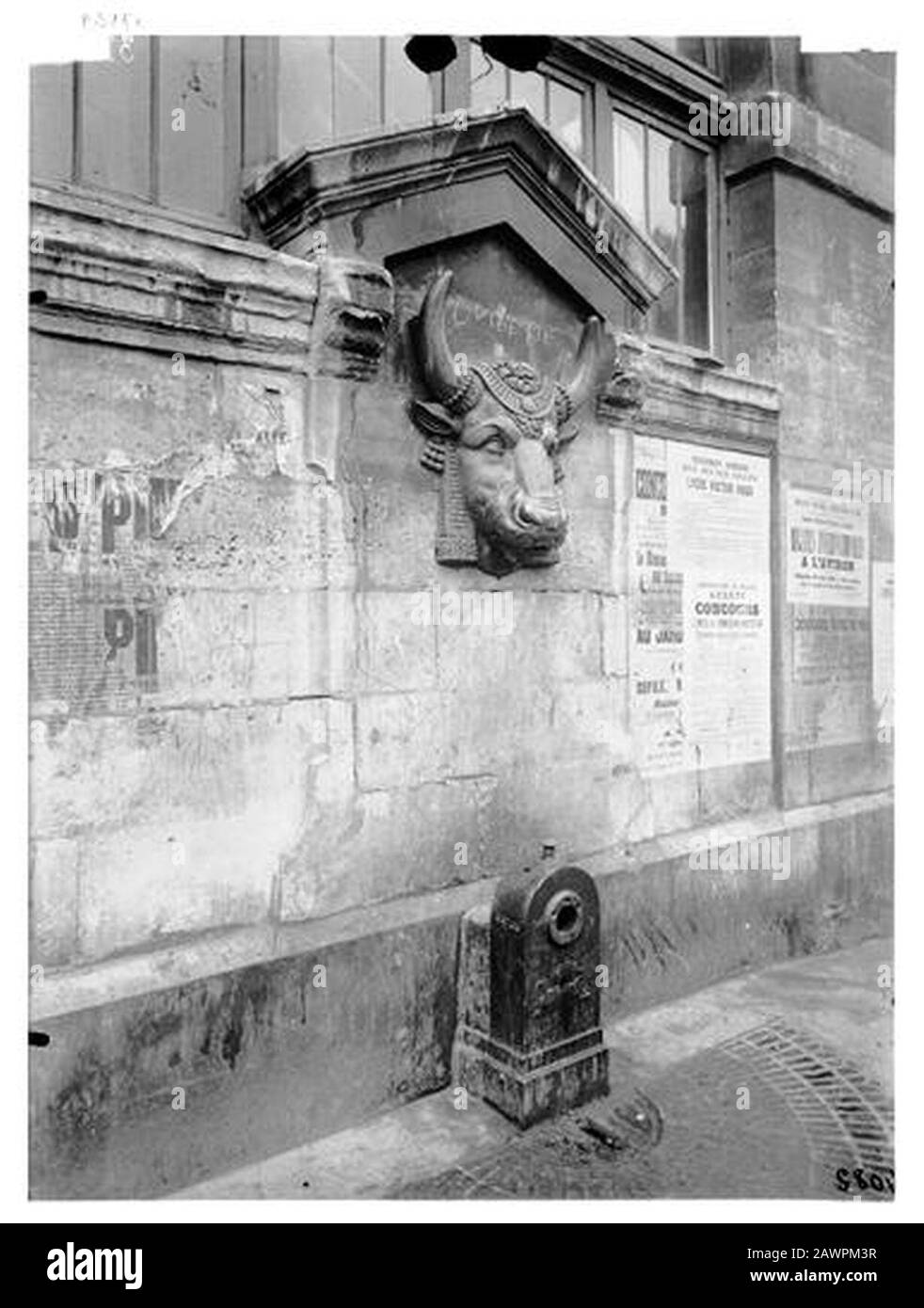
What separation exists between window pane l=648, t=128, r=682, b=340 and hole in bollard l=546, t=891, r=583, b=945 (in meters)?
3.04

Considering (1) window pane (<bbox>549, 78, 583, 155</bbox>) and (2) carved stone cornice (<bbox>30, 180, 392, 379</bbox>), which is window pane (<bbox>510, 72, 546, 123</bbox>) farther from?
(2) carved stone cornice (<bbox>30, 180, 392, 379</bbox>)

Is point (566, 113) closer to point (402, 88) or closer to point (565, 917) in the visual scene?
point (402, 88)

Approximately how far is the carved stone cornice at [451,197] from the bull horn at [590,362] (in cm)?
12

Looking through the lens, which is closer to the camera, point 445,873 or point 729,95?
point 445,873

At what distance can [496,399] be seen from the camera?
372 cm

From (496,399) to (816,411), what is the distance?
7.92 ft

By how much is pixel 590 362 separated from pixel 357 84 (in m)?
1.47

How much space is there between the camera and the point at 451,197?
141 inches

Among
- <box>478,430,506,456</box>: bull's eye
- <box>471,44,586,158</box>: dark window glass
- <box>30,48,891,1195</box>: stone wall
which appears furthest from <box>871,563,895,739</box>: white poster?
<box>471,44,586,158</box>: dark window glass

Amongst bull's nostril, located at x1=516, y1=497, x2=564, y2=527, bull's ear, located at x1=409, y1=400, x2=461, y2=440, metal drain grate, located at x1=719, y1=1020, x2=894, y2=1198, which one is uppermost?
bull's ear, located at x1=409, y1=400, x2=461, y2=440

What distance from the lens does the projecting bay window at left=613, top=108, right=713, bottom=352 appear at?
15.6 ft

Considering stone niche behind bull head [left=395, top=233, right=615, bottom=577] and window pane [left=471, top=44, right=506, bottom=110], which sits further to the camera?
window pane [left=471, top=44, right=506, bottom=110]
